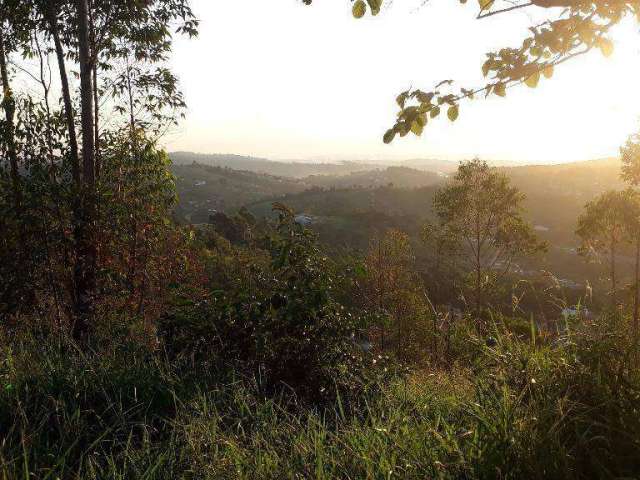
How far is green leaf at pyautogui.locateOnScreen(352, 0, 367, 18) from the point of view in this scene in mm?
2516

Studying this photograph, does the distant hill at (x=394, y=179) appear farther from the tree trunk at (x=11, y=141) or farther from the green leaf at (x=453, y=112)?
the green leaf at (x=453, y=112)

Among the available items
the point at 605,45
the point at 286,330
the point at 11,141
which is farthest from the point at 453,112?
the point at 11,141

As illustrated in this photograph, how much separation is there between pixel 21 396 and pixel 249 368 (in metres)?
1.63

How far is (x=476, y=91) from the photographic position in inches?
111

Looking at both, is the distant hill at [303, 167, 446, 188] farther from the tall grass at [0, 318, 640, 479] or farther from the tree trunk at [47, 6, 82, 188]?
the tall grass at [0, 318, 640, 479]

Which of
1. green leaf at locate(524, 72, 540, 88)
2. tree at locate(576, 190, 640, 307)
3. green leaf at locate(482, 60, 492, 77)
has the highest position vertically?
green leaf at locate(482, 60, 492, 77)

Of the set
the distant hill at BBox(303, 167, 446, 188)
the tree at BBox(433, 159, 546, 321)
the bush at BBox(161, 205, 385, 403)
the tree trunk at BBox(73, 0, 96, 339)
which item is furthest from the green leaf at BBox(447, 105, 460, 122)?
the distant hill at BBox(303, 167, 446, 188)

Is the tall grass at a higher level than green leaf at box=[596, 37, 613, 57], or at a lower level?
lower

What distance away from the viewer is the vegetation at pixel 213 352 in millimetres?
2068

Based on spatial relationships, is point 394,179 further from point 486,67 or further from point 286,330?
point 486,67

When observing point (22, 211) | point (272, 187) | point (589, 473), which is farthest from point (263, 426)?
point (272, 187)

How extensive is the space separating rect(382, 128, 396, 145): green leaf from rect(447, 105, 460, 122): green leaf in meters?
0.38

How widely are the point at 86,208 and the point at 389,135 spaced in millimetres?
5883

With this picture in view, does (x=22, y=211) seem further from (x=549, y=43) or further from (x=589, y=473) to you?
(x=589, y=473)
